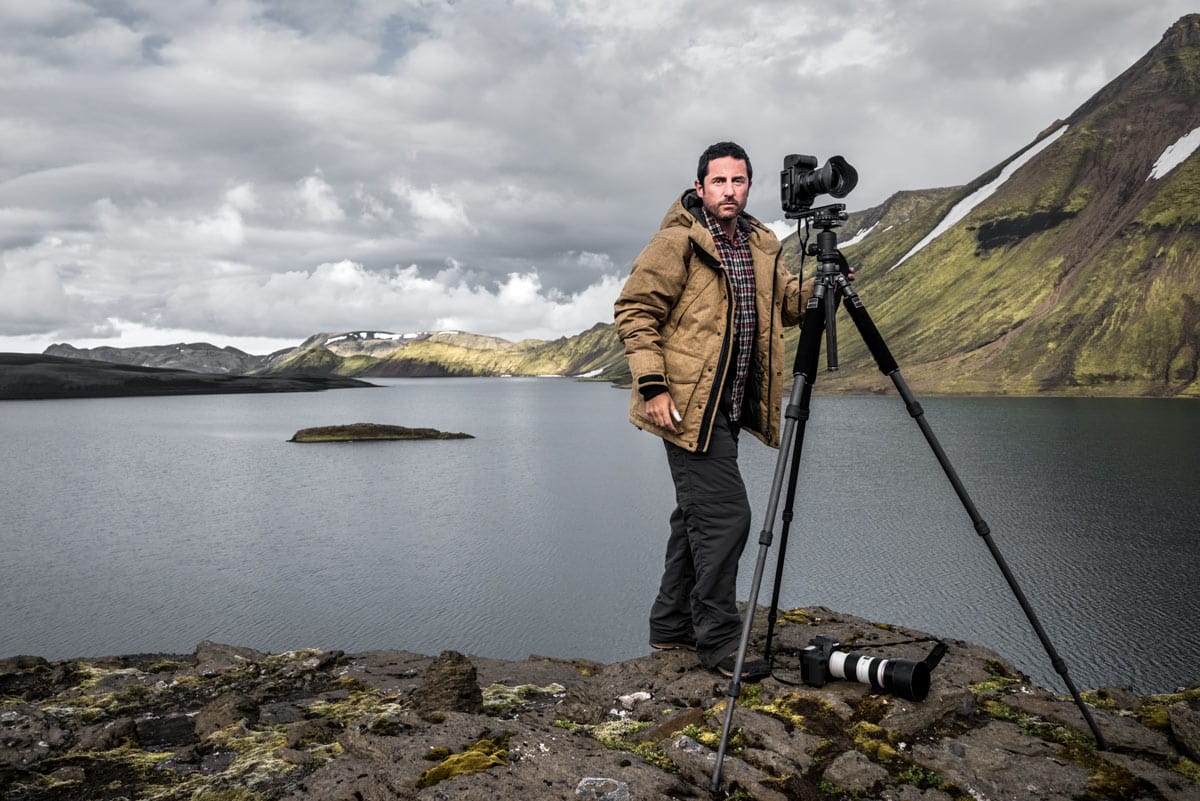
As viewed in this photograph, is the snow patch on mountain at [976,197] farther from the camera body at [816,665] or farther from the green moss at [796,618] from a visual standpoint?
the camera body at [816,665]

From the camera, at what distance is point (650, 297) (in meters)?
4.99

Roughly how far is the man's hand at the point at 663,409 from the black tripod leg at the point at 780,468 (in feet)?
2.50

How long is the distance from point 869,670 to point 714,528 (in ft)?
4.54

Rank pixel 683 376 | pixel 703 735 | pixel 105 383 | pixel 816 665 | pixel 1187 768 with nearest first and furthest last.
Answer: pixel 1187 768, pixel 703 735, pixel 816 665, pixel 683 376, pixel 105 383

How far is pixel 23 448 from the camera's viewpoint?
2381 inches

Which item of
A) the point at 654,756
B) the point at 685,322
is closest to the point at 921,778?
the point at 654,756

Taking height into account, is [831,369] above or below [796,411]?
above

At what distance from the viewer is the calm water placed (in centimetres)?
1672

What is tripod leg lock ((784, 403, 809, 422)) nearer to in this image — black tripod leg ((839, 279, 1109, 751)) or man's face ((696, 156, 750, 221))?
black tripod leg ((839, 279, 1109, 751))

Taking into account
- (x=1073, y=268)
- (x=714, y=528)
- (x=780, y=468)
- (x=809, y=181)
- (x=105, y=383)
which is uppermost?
(x=1073, y=268)

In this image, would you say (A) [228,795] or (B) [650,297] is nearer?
(A) [228,795]

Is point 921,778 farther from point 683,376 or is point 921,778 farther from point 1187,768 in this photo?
point 683,376

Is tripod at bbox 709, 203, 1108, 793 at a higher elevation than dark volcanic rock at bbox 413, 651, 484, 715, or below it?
higher

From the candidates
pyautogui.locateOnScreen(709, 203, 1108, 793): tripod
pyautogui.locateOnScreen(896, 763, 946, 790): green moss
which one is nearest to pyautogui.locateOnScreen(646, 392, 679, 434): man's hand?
pyautogui.locateOnScreen(709, 203, 1108, 793): tripod
